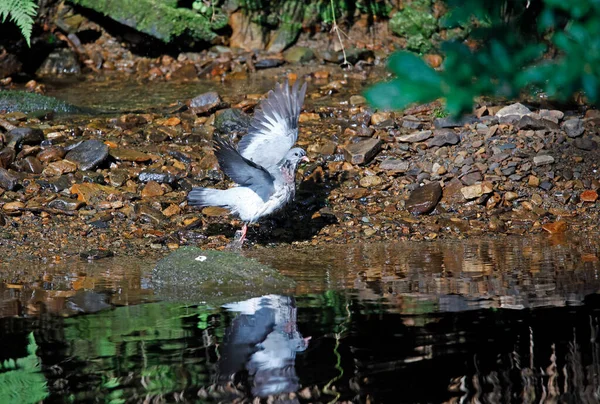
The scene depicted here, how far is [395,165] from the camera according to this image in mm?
7918

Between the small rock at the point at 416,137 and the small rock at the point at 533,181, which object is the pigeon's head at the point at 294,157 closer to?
the small rock at the point at 416,137

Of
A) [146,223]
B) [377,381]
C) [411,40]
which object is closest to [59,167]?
[146,223]

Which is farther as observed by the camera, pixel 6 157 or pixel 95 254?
pixel 6 157

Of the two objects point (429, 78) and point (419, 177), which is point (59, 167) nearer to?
point (419, 177)

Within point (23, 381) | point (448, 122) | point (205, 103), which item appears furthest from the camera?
point (205, 103)

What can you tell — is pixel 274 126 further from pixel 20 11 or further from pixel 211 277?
pixel 20 11

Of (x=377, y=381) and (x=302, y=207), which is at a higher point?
(x=302, y=207)

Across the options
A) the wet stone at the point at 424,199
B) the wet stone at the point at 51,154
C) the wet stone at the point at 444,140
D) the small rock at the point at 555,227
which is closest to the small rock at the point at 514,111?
the wet stone at the point at 444,140

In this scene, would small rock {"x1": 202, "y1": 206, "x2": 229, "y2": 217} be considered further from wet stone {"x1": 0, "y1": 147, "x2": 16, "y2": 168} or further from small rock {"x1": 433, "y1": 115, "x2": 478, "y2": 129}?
small rock {"x1": 433, "y1": 115, "x2": 478, "y2": 129}

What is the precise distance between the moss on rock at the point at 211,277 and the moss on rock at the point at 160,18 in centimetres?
676

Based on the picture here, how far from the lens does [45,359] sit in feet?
12.3

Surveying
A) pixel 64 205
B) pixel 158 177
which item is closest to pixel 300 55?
pixel 158 177

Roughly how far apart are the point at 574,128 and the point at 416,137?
1532 mm

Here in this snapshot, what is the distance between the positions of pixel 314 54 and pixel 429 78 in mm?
10088
